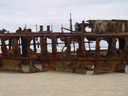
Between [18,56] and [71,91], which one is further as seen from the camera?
[18,56]

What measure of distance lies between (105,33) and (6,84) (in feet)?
15.2

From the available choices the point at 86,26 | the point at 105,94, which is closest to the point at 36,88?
the point at 105,94

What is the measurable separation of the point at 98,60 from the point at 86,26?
2012 mm

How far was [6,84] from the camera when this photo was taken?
5.87 meters

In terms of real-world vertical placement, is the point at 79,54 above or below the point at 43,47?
below

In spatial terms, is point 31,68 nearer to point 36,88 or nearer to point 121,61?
point 36,88

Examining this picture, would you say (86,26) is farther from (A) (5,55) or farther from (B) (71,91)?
(B) (71,91)

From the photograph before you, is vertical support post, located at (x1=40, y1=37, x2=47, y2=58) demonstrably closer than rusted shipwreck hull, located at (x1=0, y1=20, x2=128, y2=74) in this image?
No

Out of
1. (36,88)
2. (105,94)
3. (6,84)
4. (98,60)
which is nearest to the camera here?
(105,94)

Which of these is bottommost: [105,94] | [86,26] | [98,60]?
[105,94]

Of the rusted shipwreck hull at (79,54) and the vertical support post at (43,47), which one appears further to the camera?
the vertical support post at (43,47)

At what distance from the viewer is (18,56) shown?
344 inches

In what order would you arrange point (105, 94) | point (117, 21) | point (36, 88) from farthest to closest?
point (117, 21), point (36, 88), point (105, 94)

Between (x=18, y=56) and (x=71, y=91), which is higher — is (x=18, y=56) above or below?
above
